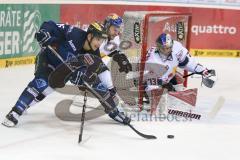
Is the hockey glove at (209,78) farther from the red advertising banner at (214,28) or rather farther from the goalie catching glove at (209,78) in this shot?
the red advertising banner at (214,28)

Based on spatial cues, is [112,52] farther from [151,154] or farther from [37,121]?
[151,154]

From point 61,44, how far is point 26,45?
147 inches

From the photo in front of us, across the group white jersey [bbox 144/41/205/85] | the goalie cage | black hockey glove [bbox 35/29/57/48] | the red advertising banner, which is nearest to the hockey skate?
black hockey glove [bbox 35/29/57/48]

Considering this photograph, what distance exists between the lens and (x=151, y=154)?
429cm

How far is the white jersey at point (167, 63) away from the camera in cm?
603

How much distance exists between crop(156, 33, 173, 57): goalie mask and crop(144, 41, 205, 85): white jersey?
78 millimetres

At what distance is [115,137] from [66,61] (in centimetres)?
77

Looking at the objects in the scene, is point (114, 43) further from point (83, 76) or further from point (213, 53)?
point (213, 53)

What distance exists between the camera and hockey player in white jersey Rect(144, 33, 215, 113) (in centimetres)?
601

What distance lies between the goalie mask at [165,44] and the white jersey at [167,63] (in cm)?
8

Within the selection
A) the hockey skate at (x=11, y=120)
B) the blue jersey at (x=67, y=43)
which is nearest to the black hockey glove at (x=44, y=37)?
the blue jersey at (x=67, y=43)

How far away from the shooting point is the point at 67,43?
509cm

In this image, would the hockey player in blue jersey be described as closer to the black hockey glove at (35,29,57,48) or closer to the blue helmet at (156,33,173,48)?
the black hockey glove at (35,29,57,48)

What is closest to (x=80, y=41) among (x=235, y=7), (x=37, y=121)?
(x=37, y=121)
